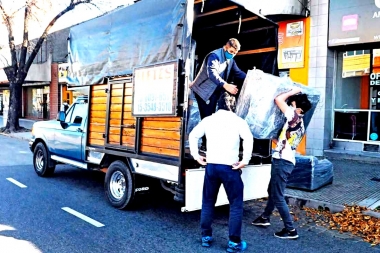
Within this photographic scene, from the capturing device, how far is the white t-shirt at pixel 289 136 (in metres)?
4.66

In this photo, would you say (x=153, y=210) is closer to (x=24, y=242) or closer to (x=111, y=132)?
(x=111, y=132)

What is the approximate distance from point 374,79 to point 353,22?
1.75 meters

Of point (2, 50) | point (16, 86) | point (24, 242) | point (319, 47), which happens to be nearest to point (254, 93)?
point (24, 242)

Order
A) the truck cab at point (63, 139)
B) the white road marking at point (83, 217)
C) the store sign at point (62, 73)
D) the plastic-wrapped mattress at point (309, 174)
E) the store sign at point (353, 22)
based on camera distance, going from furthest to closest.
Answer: the store sign at point (62, 73) < the store sign at point (353, 22) < the truck cab at point (63, 139) < the plastic-wrapped mattress at point (309, 174) < the white road marking at point (83, 217)

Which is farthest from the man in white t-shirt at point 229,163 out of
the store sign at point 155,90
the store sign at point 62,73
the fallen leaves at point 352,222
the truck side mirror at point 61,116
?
the store sign at point 62,73

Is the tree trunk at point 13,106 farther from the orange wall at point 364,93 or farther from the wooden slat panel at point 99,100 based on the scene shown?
the orange wall at point 364,93

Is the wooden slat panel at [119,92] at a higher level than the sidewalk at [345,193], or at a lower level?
higher

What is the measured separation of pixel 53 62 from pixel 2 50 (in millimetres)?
3534

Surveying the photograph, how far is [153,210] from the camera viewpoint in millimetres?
5945

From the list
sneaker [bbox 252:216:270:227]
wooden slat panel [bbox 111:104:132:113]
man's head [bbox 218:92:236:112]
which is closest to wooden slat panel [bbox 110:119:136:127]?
wooden slat panel [bbox 111:104:132:113]

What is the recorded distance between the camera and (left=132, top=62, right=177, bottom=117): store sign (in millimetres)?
4906

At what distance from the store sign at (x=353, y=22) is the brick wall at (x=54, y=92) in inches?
794

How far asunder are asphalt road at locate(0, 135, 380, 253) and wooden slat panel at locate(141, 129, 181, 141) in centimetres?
Answer: 120

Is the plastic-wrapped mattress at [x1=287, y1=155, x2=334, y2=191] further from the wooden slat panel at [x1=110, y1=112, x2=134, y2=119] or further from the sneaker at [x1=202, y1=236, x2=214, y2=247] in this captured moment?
the wooden slat panel at [x1=110, y1=112, x2=134, y2=119]
